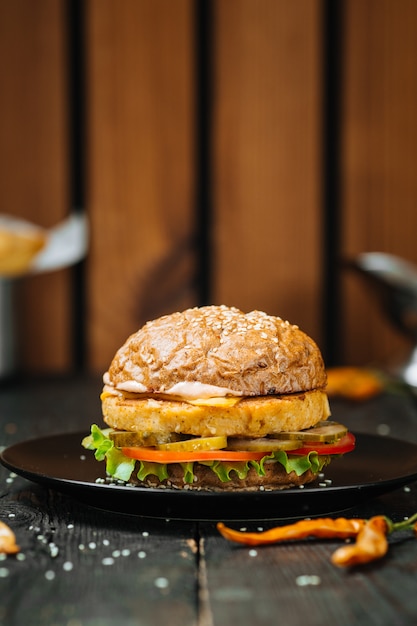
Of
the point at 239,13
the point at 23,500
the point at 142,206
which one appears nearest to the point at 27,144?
the point at 142,206

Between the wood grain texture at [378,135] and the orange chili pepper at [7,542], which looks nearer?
the orange chili pepper at [7,542]

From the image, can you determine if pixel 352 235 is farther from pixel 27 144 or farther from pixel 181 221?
pixel 27 144

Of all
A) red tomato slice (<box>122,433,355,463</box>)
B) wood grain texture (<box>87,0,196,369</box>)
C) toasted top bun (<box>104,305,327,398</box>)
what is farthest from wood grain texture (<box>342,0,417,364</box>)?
red tomato slice (<box>122,433,355,463</box>)

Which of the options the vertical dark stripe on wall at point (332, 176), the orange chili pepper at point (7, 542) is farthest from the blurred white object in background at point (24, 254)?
the orange chili pepper at point (7, 542)

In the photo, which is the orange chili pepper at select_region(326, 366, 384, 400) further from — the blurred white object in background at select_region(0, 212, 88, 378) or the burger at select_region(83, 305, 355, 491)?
the burger at select_region(83, 305, 355, 491)

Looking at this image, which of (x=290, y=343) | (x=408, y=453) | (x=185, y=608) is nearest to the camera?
(x=185, y=608)

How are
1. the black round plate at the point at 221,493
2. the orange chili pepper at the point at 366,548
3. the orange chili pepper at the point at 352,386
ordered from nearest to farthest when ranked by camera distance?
1. the orange chili pepper at the point at 366,548
2. the black round plate at the point at 221,493
3. the orange chili pepper at the point at 352,386

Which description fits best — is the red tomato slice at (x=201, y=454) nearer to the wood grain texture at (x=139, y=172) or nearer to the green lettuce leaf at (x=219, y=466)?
the green lettuce leaf at (x=219, y=466)

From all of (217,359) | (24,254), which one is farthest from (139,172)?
(217,359)

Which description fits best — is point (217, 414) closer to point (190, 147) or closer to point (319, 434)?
point (319, 434)
